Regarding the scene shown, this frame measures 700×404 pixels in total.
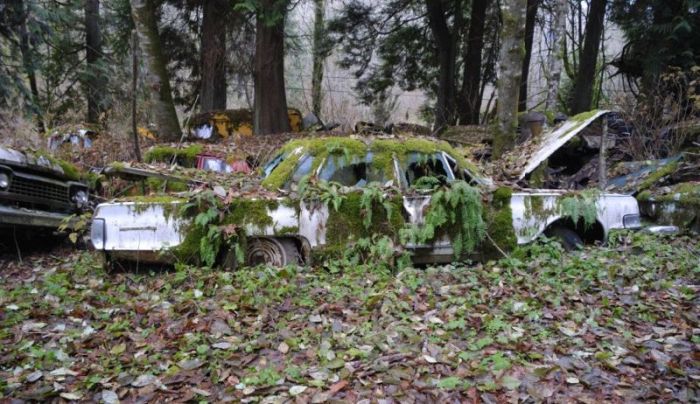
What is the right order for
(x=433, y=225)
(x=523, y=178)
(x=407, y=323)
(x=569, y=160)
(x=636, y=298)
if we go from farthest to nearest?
(x=569, y=160), (x=523, y=178), (x=433, y=225), (x=636, y=298), (x=407, y=323)

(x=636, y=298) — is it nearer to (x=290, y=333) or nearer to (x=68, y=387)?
(x=290, y=333)

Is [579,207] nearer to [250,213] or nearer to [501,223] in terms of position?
[501,223]

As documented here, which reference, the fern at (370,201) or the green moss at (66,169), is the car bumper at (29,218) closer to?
the green moss at (66,169)

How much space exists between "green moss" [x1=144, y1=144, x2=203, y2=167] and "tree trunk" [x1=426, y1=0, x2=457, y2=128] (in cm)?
1058

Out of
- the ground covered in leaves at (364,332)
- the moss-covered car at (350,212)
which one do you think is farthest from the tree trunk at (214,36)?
the ground covered in leaves at (364,332)

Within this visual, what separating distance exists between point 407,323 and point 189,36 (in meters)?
15.7

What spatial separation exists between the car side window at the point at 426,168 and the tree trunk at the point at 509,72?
117 inches

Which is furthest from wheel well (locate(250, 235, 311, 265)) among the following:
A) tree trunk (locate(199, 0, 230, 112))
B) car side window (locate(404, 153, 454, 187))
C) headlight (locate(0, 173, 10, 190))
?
tree trunk (locate(199, 0, 230, 112))

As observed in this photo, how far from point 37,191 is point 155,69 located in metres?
7.43

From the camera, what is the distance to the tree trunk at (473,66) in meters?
17.7

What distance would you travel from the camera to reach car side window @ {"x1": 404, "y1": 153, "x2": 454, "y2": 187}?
18.8 feet

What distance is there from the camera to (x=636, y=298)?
14.4 feet

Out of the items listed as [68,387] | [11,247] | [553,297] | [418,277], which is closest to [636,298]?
[553,297]

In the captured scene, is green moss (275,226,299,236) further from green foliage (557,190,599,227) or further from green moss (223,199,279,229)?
green foliage (557,190,599,227)
